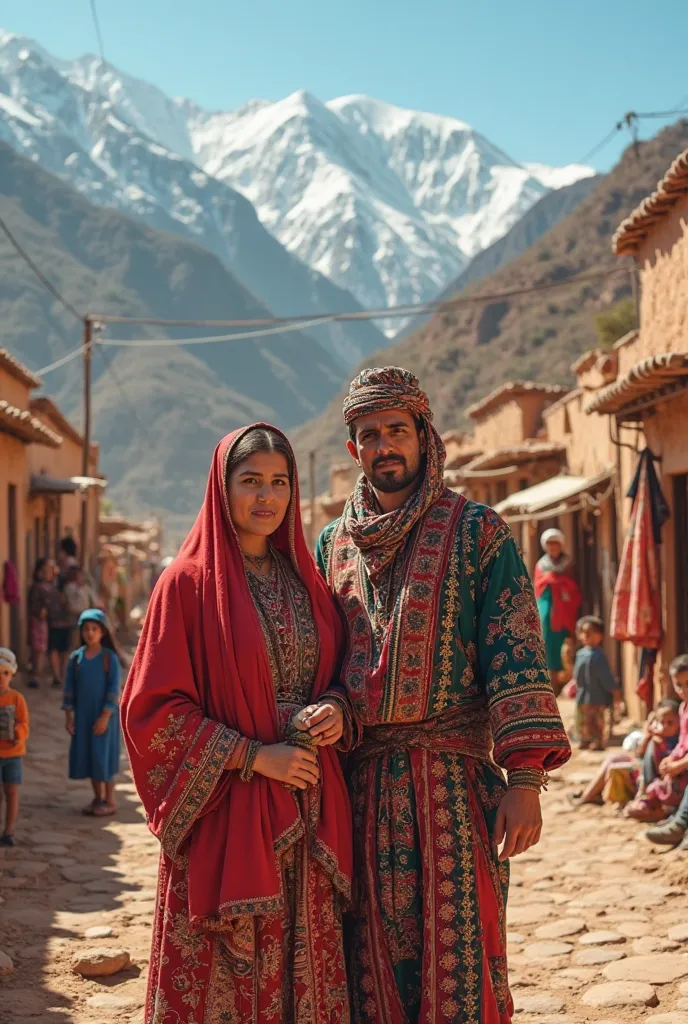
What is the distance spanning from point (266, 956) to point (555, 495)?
9479 mm

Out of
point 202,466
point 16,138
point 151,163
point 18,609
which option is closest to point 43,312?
point 202,466

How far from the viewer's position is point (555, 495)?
11.9 meters

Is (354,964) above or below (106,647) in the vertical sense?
below

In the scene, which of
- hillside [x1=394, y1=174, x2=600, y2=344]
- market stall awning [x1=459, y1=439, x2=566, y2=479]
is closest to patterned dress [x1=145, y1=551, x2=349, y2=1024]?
market stall awning [x1=459, y1=439, x2=566, y2=479]

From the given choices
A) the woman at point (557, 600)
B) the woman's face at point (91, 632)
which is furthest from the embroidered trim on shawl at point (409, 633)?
the woman at point (557, 600)

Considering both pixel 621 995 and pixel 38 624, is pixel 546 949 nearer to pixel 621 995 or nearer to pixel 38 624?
pixel 621 995

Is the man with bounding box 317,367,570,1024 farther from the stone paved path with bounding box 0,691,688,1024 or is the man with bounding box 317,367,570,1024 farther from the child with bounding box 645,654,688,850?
the child with bounding box 645,654,688,850

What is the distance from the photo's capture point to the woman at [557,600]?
34.0ft

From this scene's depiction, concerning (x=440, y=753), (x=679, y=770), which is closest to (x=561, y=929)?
(x=679, y=770)

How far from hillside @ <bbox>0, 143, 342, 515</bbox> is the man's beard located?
8622 centimetres

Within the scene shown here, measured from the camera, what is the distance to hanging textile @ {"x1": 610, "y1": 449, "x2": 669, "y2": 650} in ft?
27.5

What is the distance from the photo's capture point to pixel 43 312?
102875 millimetres

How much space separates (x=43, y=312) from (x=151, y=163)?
7382cm

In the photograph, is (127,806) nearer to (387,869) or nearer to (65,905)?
(65,905)
